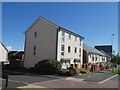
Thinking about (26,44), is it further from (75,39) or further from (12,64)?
(75,39)

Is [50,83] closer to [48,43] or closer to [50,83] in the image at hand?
[50,83]

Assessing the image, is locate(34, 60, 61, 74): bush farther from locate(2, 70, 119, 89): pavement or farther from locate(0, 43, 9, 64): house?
locate(0, 43, 9, 64): house

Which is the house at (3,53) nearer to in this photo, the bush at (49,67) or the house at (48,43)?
the house at (48,43)

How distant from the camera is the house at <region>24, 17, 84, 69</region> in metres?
34.8

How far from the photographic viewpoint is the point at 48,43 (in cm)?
3534

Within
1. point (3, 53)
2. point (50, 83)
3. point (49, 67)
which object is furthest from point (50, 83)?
point (3, 53)

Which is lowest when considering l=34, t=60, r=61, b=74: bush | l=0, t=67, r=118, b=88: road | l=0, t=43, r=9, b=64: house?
l=0, t=67, r=118, b=88: road

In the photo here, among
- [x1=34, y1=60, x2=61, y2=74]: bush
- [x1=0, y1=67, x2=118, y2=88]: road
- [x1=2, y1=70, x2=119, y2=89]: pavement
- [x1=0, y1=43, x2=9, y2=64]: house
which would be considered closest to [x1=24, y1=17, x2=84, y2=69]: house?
[x1=34, y1=60, x2=61, y2=74]: bush

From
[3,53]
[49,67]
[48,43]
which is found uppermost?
[48,43]

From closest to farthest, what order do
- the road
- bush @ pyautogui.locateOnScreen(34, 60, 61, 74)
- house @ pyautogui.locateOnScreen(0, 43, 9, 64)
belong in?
the road → bush @ pyautogui.locateOnScreen(34, 60, 61, 74) → house @ pyautogui.locateOnScreen(0, 43, 9, 64)

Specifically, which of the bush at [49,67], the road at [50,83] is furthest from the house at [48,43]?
the road at [50,83]

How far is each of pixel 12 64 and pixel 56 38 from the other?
11.2 meters

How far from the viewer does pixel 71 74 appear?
1214 inches

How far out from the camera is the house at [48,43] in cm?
3481
